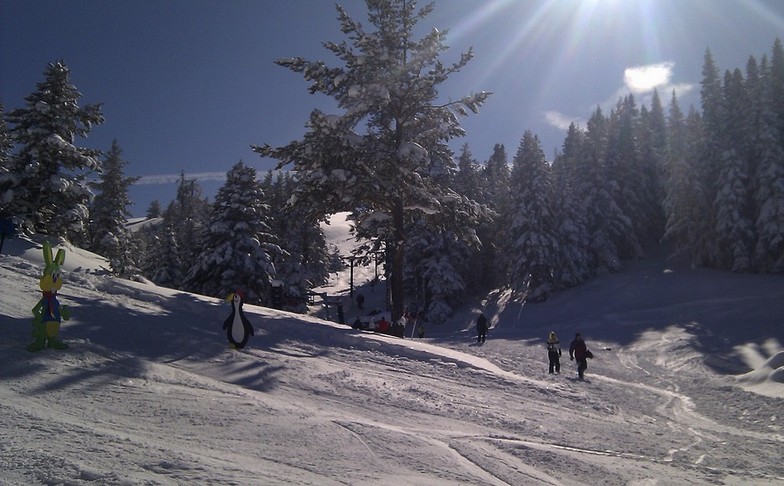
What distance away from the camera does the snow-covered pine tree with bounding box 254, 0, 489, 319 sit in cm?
1769

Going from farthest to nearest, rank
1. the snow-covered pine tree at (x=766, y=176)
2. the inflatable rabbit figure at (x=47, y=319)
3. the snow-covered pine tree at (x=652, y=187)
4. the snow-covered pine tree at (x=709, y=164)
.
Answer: the snow-covered pine tree at (x=652, y=187)
the snow-covered pine tree at (x=709, y=164)
the snow-covered pine tree at (x=766, y=176)
the inflatable rabbit figure at (x=47, y=319)

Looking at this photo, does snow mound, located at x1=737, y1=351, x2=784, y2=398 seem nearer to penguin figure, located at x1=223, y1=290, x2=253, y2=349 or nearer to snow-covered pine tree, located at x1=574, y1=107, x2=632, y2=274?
penguin figure, located at x1=223, y1=290, x2=253, y2=349

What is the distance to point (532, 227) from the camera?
43.9m

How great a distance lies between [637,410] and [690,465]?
427 centimetres

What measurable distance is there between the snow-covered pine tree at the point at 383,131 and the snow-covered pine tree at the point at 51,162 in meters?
8.67

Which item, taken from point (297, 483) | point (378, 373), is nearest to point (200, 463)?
point (297, 483)

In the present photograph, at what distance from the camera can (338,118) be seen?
17.6 meters

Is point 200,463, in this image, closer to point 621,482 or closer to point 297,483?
point 297,483

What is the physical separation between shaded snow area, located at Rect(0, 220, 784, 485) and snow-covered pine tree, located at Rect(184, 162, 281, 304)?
12.4m

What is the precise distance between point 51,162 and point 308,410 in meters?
20.2

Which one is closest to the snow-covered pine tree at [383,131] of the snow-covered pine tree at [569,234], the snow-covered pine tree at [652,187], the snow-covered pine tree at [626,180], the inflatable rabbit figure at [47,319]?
the inflatable rabbit figure at [47,319]

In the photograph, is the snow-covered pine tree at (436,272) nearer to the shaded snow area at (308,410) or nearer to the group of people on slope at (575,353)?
the group of people on slope at (575,353)

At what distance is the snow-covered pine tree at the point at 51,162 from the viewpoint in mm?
21094

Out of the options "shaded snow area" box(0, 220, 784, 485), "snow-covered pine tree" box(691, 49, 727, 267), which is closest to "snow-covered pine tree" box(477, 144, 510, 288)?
"snow-covered pine tree" box(691, 49, 727, 267)
